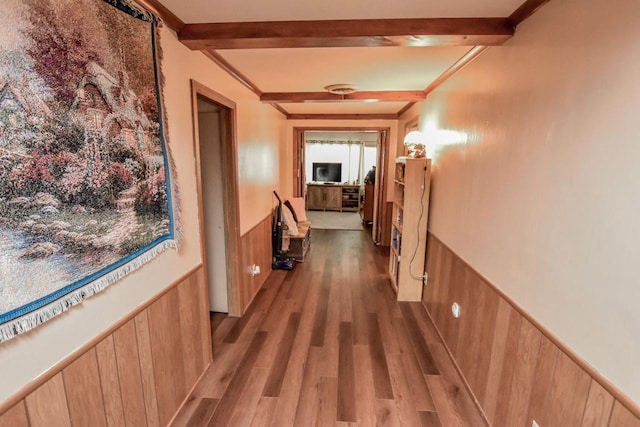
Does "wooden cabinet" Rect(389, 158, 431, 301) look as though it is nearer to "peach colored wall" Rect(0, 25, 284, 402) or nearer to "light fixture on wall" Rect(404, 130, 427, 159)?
"light fixture on wall" Rect(404, 130, 427, 159)

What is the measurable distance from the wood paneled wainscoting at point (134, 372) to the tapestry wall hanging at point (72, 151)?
0.83 feet

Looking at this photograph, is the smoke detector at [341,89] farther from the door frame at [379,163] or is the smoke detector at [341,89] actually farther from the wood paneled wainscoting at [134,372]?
the wood paneled wainscoting at [134,372]

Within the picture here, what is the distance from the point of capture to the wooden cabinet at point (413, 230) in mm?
3154

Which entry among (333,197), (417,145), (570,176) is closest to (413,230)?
(417,145)

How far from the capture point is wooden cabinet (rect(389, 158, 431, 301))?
3154mm

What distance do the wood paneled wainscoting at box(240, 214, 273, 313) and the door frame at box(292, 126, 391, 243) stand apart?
1753mm

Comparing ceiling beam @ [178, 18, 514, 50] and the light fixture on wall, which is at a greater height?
ceiling beam @ [178, 18, 514, 50]

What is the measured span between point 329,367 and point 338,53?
2321 millimetres

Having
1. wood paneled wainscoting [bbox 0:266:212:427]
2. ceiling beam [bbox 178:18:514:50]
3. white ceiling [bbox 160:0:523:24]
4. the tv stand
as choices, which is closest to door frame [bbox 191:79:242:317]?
wood paneled wainscoting [bbox 0:266:212:427]

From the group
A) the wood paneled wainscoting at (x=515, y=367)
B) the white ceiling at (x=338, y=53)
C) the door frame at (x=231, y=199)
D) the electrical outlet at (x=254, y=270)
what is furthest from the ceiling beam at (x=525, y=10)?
the electrical outlet at (x=254, y=270)

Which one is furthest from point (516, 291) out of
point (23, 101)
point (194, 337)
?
point (23, 101)

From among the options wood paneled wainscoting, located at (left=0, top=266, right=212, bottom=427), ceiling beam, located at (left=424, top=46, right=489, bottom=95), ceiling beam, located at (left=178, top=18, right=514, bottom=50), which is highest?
ceiling beam, located at (left=424, top=46, right=489, bottom=95)

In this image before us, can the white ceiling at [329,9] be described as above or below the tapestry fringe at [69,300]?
above

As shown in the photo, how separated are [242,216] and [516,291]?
2.29m
